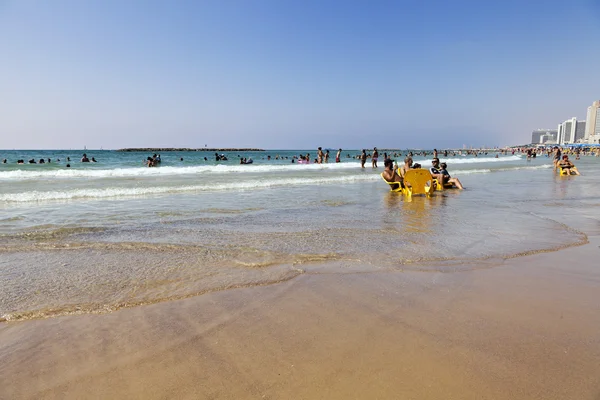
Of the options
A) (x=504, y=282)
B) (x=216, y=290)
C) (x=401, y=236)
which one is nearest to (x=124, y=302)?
(x=216, y=290)

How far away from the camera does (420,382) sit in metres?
2.01

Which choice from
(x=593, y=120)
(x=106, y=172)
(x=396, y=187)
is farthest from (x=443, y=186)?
(x=593, y=120)

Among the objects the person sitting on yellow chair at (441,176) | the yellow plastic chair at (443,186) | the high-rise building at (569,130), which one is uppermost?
the high-rise building at (569,130)

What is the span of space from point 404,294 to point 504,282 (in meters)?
1.12

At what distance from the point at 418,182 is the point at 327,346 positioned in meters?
9.88

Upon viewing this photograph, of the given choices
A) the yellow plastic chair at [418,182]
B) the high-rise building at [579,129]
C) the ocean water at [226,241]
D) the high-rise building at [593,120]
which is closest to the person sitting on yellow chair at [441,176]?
the yellow plastic chair at [418,182]

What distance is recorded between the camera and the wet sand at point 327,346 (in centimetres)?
197

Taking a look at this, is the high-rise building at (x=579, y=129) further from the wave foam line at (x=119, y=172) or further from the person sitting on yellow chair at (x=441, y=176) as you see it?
the person sitting on yellow chair at (x=441, y=176)

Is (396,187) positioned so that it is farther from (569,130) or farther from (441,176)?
(569,130)

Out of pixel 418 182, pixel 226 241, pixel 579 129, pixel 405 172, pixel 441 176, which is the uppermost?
pixel 579 129

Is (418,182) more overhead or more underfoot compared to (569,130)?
more underfoot

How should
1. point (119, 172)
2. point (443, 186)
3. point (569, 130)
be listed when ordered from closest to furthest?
point (443, 186), point (119, 172), point (569, 130)

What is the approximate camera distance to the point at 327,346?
237cm

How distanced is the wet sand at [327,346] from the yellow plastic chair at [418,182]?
801cm
